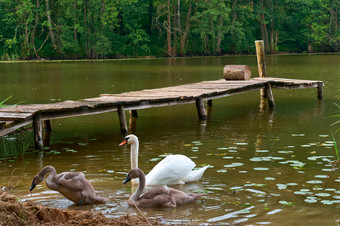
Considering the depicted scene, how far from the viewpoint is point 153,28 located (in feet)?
197

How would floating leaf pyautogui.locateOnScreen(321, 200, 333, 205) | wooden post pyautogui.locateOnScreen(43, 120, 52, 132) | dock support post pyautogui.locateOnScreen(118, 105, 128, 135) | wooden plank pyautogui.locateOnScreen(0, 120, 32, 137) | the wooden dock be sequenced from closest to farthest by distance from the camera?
floating leaf pyautogui.locateOnScreen(321, 200, 333, 205) → wooden plank pyautogui.locateOnScreen(0, 120, 32, 137) → the wooden dock → dock support post pyautogui.locateOnScreen(118, 105, 128, 135) → wooden post pyautogui.locateOnScreen(43, 120, 52, 132)

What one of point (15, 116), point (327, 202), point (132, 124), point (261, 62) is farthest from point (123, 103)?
point (261, 62)

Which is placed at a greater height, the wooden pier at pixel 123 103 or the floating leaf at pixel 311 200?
the wooden pier at pixel 123 103

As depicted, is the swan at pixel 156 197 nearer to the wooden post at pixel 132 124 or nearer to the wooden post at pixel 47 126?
the wooden post at pixel 132 124

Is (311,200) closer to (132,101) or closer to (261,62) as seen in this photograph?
(132,101)

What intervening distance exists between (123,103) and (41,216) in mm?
7256

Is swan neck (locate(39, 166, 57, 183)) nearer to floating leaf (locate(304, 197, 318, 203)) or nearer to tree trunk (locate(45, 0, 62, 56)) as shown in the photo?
floating leaf (locate(304, 197, 318, 203))

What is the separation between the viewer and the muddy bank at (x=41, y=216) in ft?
18.6

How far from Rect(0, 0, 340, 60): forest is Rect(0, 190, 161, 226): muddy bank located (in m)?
48.2

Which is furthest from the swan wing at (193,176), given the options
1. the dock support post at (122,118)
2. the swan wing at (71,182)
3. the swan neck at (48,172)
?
the dock support post at (122,118)

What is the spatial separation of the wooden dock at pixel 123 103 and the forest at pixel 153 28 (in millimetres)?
38054

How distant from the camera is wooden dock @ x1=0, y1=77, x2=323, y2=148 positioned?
36.7ft

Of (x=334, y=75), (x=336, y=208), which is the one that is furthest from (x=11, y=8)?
(x=336, y=208)

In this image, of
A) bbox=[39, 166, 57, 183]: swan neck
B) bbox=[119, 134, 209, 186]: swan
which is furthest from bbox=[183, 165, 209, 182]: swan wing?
bbox=[39, 166, 57, 183]: swan neck
